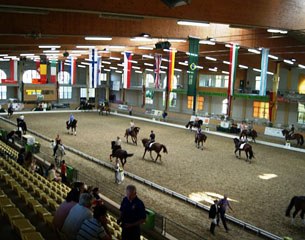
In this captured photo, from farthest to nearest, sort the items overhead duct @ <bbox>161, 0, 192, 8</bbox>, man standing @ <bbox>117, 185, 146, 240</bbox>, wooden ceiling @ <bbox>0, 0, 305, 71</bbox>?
wooden ceiling @ <bbox>0, 0, 305, 71</bbox>, overhead duct @ <bbox>161, 0, 192, 8</bbox>, man standing @ <bbox>117, 185, 146, 240</bbox>

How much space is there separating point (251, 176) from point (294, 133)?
531 inches

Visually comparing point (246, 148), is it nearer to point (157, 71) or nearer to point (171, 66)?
point (171, 66)

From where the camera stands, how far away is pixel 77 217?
5777mm

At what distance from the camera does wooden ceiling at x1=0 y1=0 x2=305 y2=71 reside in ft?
31.6

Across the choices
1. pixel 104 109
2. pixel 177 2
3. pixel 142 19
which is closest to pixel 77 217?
pixel 177 2

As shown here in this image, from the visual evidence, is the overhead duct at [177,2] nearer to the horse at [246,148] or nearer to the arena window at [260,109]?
the horse at [246,148]

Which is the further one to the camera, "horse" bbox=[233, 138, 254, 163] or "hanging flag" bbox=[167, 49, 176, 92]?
"hanging flag" bbox=[167, 49, 176, 92]

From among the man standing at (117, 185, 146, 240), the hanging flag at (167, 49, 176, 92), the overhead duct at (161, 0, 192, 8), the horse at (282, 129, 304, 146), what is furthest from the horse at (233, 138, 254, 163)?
the man standing at (117, 185, 146, 240)

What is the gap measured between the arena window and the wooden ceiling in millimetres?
20618

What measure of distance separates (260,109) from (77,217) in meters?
43.9

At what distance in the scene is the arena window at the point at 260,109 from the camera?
45594 millimetres

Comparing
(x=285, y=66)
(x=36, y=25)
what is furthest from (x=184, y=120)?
(x=36, y=25)

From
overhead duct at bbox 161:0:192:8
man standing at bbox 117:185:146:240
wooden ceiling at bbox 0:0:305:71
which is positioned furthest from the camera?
wooden ceiling at bbox 0:0:305:71

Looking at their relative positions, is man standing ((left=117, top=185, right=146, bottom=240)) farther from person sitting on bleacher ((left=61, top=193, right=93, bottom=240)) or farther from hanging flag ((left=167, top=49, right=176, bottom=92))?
hanging flag ((left=167, top=49, right=176, bottom=92))
